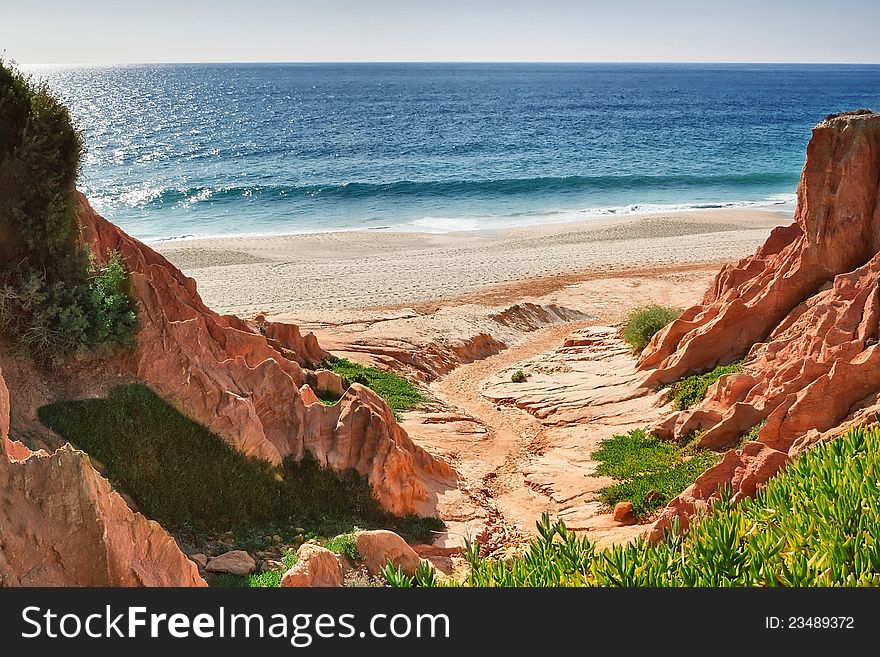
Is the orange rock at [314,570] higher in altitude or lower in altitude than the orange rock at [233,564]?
higher

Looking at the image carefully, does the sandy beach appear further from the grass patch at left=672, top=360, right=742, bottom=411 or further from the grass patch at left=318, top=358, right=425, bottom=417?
the grass patch at left=672, top=360, right=742, bottom=411

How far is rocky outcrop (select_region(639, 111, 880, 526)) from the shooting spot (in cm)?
1538

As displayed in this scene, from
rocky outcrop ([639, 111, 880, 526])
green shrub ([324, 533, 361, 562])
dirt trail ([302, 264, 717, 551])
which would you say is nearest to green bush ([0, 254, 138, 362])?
green shrub ([324, 533, 361, 562])

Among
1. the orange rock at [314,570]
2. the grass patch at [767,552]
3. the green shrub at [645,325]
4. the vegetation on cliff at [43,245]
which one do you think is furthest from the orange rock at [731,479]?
the green shrub at [645,325]

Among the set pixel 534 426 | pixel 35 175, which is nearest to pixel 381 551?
pixel 35 175

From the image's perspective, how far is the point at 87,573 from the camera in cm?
903

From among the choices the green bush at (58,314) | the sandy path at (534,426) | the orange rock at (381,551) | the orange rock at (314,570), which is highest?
the green bush at (58,314)

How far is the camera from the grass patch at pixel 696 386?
21406mm

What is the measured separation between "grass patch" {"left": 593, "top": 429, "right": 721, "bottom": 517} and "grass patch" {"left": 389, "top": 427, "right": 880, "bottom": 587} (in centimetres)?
741

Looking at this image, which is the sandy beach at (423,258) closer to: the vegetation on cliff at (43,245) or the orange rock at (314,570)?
the vegetation on cliff at (43,245)

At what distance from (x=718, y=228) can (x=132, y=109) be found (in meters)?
124

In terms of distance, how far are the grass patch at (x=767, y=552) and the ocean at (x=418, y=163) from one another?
3270cm

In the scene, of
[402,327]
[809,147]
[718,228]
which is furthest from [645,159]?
[809,147]

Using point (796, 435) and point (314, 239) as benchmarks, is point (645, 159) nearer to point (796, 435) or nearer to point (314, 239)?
point (314, 239)
